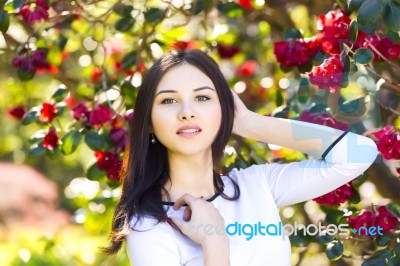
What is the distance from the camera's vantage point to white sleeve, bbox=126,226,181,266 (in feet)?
5.87

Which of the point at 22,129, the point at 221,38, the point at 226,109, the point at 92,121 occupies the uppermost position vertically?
the point at 226,109

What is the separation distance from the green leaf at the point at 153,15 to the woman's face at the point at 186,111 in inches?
33.2

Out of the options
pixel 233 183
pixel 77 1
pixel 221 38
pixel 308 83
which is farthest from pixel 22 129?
pixel 233 183

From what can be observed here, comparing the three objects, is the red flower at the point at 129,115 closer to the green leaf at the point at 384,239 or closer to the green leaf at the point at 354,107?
the green leaf at the point at 354,107

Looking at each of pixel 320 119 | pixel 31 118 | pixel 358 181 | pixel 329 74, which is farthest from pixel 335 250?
pixel 31 118

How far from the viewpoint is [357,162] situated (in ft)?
6.46

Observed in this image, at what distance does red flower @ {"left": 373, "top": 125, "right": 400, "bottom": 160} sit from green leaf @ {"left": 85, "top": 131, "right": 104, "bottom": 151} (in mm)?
868

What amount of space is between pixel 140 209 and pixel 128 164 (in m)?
0.15

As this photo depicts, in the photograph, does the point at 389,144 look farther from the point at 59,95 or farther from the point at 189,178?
the point at 59,95

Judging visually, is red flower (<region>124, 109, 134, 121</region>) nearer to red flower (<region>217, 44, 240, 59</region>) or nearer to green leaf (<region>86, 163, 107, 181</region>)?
green leaf (<region>86, 163, 107, 181</region>)

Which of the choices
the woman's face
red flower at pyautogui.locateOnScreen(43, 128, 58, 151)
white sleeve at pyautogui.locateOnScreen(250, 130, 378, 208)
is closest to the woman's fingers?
the woman's face

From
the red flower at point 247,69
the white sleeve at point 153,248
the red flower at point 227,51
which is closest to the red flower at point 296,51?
the white sleeve at point 153,248

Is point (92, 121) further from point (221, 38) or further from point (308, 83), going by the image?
point (221, 38)

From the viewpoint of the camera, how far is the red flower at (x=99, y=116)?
8.26 ft
